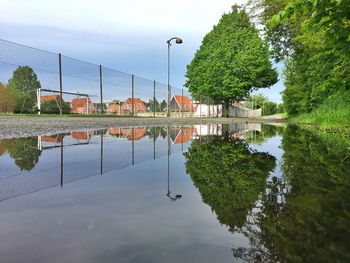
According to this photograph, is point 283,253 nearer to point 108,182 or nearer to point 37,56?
point 108,182

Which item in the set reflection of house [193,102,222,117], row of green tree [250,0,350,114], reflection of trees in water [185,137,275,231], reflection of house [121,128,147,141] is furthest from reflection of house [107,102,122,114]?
reflection of trees in water [185,137,275,231]

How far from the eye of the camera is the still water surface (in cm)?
143

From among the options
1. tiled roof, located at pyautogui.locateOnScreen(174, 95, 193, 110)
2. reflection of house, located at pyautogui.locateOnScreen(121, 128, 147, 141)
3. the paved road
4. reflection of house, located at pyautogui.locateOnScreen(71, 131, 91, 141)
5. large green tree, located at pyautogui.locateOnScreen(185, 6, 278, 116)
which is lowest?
reflection of house, located at pyautogui.locateOnScreen(121, 128, 147, 141)

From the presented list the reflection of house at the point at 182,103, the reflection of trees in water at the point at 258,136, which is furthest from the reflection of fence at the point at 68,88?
the reflection of trees in water at the point at 258,136

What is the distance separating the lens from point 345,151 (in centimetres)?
489

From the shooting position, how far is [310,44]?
14.4m

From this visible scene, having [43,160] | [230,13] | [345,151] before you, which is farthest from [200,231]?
[230,13]

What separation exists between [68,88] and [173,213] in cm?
1786

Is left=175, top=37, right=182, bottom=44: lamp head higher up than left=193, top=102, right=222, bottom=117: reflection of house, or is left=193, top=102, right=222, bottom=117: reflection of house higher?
left=175, top=37, right=182, bottom=44: lamp head

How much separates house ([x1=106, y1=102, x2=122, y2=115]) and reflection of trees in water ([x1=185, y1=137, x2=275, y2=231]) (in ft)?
65.7

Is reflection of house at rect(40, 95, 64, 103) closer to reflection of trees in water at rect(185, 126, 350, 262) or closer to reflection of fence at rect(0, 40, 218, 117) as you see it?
reflection of fence at rect(0, 40, 218, 117)

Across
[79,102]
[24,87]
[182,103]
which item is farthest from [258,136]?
[182,103]

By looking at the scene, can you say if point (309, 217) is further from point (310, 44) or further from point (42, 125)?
point (310, 44)

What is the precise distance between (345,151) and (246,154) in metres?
1.38
